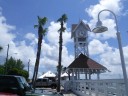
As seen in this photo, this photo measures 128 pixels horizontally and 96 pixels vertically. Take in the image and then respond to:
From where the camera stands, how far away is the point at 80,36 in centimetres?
4606

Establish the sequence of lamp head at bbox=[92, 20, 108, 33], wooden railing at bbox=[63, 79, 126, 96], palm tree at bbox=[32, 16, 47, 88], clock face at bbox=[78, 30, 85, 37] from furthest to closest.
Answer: clock face at bbox=[78, 30, 85, 37], palm tree at bbox=[32, 16, 47, 88], wooden railing at bbox=[63, 79, 126, 96], lamp head at bbox=[92, 20, 108, 33]

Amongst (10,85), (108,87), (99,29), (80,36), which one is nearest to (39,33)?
(80,36)

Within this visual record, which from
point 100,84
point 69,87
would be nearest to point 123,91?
point 100,84

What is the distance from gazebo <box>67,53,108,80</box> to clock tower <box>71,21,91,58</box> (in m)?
3.26

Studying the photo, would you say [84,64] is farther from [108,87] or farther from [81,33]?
[108,87]

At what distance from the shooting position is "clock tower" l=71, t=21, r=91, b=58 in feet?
146

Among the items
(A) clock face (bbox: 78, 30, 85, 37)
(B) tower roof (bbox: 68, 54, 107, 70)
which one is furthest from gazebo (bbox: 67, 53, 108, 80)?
(A) clock face (bbox: 78, 30, 85, 37)

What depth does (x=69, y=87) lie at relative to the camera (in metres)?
37.3

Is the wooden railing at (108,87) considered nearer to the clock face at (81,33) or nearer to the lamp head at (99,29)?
the lamp head at (99,29)

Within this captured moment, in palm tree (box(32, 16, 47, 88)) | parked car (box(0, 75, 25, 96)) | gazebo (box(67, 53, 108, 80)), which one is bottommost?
parked car (box(0, 75, 25, 96))

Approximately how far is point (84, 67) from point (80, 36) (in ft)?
29.3

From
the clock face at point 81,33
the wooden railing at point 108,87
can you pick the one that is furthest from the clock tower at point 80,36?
the wooden railing at point 108,87

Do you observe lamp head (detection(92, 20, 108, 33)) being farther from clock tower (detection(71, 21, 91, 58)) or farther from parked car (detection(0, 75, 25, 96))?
clock tower (detection(71, 21, 91, 58))

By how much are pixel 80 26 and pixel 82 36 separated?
2.16 m
